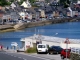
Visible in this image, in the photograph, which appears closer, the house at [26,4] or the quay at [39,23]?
the quay at [39,23]

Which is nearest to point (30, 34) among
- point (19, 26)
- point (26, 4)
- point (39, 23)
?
point (19, 26)

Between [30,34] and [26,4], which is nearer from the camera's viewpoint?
[30,34]

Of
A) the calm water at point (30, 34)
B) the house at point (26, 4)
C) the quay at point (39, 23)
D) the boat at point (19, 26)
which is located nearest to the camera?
the calm water at point (30, 34)

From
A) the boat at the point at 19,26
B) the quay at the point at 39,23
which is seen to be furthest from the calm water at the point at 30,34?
the boat at the point at 19,26

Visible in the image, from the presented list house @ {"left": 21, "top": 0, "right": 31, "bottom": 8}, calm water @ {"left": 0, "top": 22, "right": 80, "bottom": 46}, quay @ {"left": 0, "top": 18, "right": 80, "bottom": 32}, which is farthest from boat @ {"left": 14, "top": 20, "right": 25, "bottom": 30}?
house @ {"left": 21, "top": 0, "right": 31, "bottom": 8}

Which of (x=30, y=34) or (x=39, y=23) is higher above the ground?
(x=30, y=34)

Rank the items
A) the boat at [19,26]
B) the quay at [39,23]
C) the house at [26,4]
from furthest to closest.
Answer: the house at [26,4]
the boat at [19,26]
the quay at [39,23]

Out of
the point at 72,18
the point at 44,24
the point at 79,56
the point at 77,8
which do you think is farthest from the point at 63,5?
the point at 79,56

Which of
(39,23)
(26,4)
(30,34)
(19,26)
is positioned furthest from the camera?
(26,4)

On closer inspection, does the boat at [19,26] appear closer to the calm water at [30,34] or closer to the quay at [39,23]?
the quay at [39,23]

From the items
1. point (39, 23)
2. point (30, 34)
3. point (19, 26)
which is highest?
point (30, 34)

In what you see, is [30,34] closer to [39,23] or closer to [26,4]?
[39,23]

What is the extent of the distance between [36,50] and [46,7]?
128923 millimetres

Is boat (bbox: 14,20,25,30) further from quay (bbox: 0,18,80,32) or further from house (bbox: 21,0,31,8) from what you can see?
house (bbox: 21,0,31,8)
